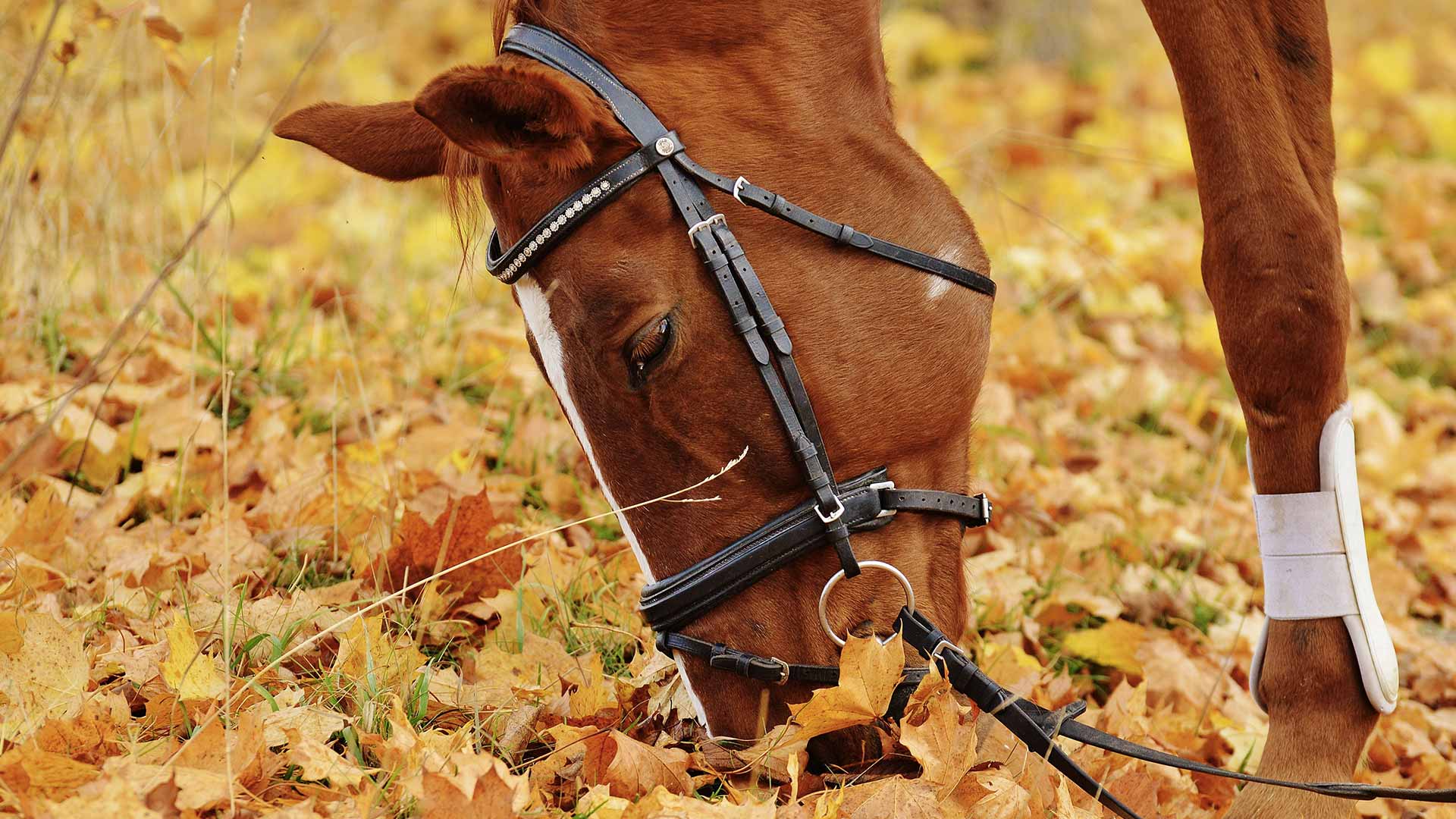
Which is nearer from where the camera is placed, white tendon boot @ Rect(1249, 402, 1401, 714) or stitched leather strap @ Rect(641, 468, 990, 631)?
stitched leather strap @ Rect(641, 468, 990, 631)

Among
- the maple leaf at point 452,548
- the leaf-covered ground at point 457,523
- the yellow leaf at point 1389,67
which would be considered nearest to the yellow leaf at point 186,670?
the leaf-covered ground at point 457,523

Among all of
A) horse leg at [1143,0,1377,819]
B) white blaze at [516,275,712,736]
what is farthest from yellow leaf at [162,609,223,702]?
horse leg at [1143,0,1377,819]

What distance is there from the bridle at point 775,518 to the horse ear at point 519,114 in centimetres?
7

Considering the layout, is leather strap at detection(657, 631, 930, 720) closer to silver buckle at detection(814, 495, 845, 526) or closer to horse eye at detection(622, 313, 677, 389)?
silver buckle at detection(814, 495, 845, 526)

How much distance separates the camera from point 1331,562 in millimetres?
2270

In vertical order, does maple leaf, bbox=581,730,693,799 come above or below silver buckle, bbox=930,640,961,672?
below

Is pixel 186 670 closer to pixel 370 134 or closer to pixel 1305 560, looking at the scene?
pixel 370 134

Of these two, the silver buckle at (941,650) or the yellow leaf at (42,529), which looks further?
the yellow leaf at (42,529)

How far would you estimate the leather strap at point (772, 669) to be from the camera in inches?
81.7

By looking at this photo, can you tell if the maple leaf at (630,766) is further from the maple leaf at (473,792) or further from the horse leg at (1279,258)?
the horse leg at (1279,258)

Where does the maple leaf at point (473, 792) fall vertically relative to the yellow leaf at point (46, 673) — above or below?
below

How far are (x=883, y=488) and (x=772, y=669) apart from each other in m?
0.37

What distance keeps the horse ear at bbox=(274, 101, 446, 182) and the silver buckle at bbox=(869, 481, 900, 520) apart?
1.02 m

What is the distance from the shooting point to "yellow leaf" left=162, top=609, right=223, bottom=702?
1.98 m
